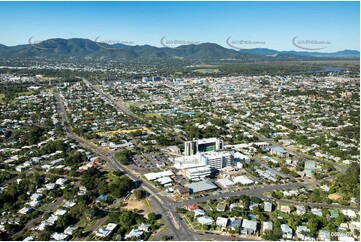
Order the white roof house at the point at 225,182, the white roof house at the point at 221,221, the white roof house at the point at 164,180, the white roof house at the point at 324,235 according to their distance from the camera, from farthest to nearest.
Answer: the white roof house at the point at 164,180, the white roof house at the point at 225,182, the white roof house at the point at 221,221, the white roof house at the point at 324,235

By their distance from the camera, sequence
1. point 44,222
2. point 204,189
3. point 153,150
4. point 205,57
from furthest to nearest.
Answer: point 205,57
point 153,150
point 204,189
point 44,222

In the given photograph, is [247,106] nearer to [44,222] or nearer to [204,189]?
[204,189]

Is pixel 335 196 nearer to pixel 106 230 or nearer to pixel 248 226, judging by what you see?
pixel 248 226

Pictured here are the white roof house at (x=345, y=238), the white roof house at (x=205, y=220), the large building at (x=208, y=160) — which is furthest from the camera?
the large building at (x=208, y=160)

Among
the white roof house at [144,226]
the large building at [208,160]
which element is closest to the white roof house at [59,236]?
the white roof house at [144,226]

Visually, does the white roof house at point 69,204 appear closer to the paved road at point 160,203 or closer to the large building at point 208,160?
the paved road at point 160,203

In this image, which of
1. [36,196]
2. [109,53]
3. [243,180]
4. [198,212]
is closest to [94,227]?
[36,196]

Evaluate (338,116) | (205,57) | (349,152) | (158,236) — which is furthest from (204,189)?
(205,57)

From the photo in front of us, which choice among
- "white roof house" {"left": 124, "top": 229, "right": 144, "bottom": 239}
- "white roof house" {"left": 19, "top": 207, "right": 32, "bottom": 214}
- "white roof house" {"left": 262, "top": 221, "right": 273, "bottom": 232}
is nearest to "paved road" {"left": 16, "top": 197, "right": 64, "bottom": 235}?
"white roof house" {"left": 19, "top": 207, "right": 32, "bottom": 214}
